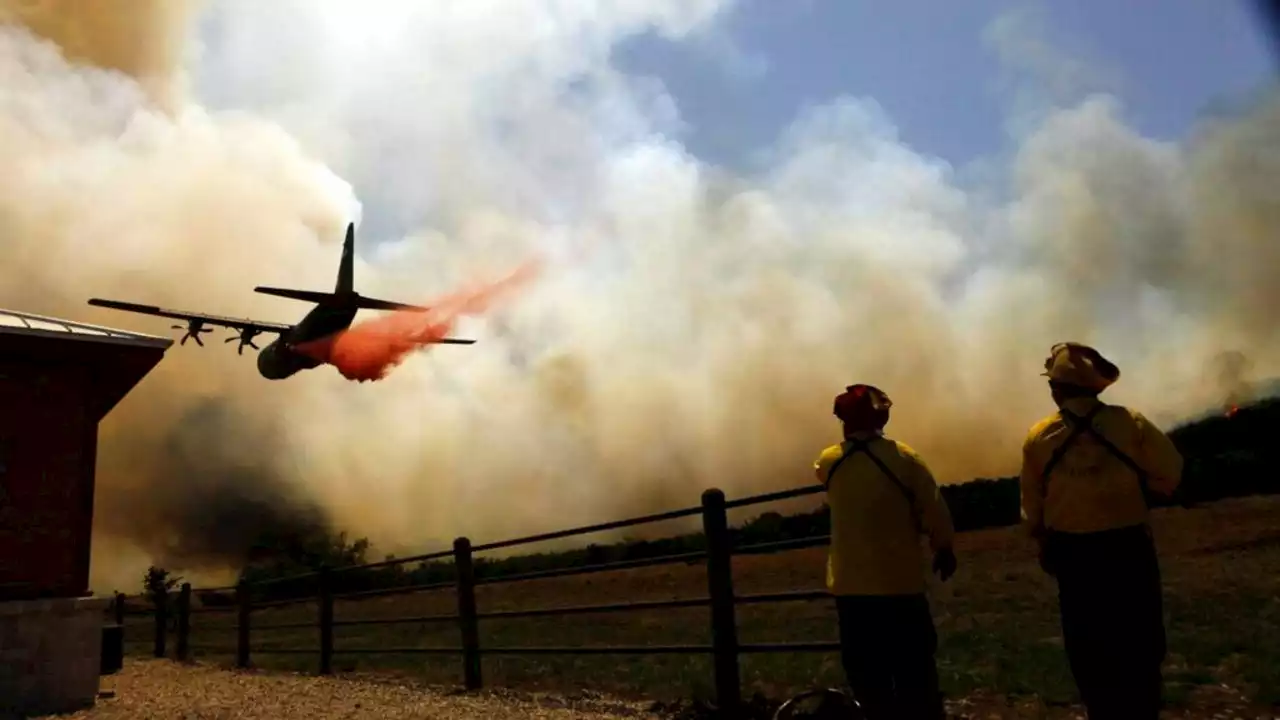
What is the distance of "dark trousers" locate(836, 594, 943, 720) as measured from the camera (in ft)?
11.9

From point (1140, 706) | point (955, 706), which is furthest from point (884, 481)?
point (955, 706)

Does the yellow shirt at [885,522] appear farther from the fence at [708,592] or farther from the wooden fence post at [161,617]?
the wooden fence post at [161,617]

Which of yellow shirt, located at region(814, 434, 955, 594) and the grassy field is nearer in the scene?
yellow shirt, located at region(814, 434, 955, 594)

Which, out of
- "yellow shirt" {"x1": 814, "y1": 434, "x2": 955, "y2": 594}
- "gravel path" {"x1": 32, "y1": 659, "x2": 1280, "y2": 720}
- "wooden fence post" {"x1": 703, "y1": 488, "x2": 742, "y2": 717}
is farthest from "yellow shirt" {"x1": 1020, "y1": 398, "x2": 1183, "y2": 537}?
"gravel path" {"x1": 32, "y1": 659, "x2": 1280, "y2": 720}

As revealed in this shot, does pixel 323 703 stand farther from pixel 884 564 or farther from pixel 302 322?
pixel 302 322

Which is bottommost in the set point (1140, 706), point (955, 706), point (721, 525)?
point (955, 706)

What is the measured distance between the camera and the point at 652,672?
8.93 metres

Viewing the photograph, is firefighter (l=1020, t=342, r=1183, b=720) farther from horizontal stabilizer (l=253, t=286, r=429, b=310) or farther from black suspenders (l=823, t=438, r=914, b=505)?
horizontal stabilizer (l=253, t=286, r=429, b=310)

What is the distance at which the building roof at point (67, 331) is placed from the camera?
8.01m

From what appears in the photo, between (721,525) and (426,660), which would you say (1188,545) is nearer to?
(426,660)

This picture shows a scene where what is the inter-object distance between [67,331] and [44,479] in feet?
4.21

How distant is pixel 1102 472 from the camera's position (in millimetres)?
3342

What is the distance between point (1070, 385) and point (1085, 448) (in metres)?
0.25

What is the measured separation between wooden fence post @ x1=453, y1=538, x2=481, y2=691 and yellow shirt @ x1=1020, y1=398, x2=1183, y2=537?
583cm
